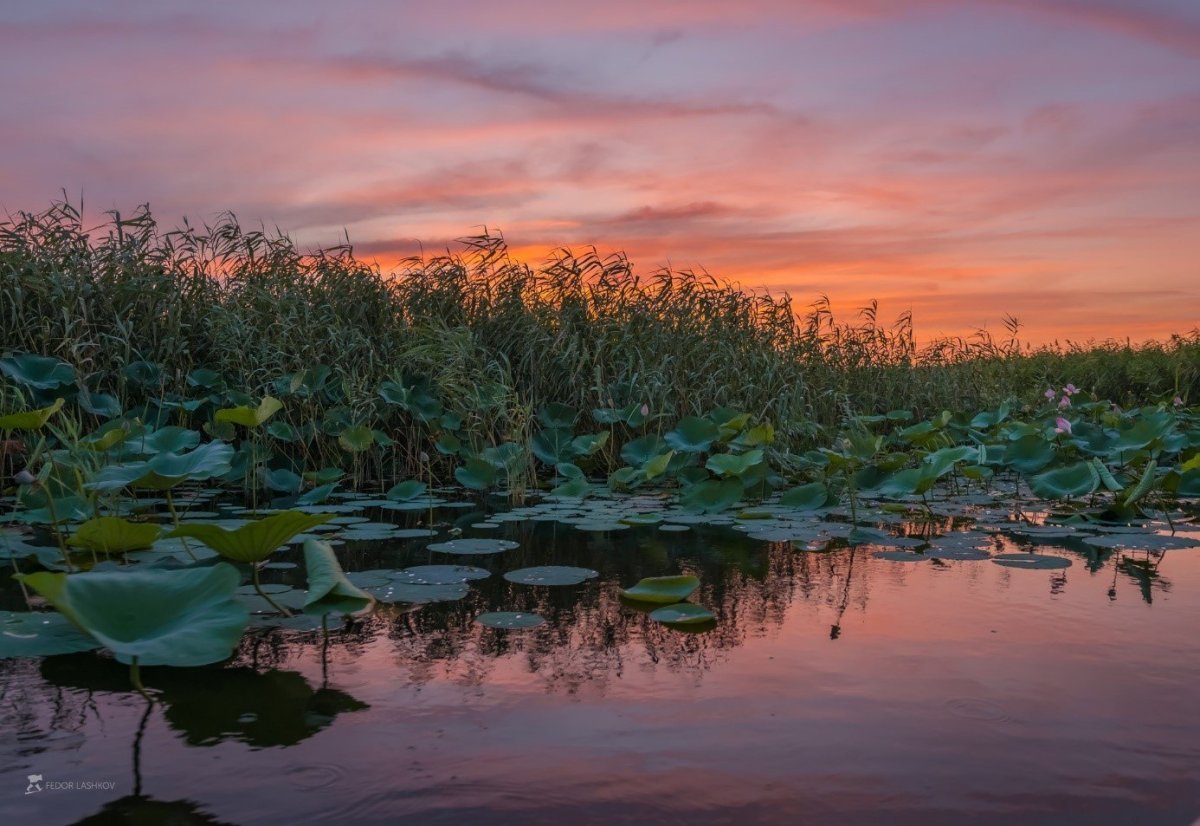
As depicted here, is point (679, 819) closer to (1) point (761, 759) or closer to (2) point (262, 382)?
(1) point (761, 759)

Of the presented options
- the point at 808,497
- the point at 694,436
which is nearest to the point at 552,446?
the point at 694,436

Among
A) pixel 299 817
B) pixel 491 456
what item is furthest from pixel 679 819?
pixel 491 456

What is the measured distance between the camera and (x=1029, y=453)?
4.92 metres

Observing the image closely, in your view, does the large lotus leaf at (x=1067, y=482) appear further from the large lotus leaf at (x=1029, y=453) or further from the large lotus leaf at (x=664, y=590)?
the large lotus leaf at (x=664, y=590)

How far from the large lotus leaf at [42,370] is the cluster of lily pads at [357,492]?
0.04ft

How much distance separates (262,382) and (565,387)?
2002mm

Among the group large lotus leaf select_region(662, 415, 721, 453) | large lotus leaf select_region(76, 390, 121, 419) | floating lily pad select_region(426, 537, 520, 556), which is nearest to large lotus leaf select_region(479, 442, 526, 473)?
large lotus leaf select_region(662, 415, 721, 453)

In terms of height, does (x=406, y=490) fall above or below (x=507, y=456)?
below

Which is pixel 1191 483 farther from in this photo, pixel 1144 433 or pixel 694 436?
pixel 694 436

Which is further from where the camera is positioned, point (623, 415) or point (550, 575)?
point (623, 415)

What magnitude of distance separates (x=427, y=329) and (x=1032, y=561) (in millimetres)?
4291

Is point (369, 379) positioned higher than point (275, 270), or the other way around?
point (275, 270)

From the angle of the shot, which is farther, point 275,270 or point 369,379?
point 275,270

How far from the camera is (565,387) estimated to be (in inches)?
257
